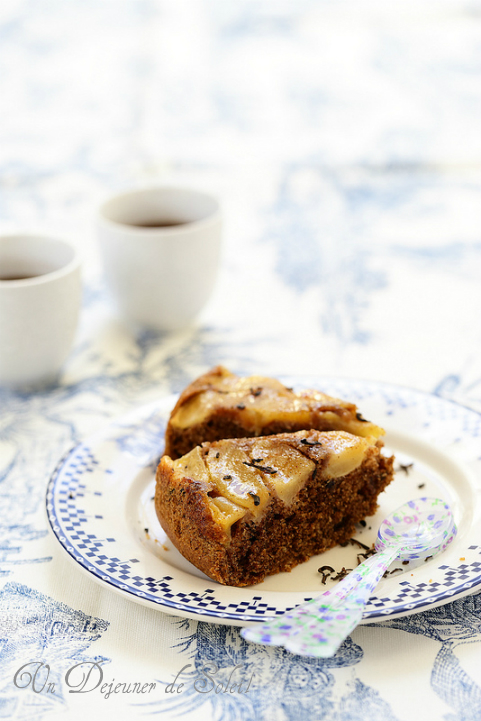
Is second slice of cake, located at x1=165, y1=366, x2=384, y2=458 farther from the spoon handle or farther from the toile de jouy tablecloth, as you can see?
the spoon handle

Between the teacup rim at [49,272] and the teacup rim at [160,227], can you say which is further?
the teacup rim at [160,227]

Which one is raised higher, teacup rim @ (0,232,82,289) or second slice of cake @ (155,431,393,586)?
teacup rim @ (0,232,82,289)

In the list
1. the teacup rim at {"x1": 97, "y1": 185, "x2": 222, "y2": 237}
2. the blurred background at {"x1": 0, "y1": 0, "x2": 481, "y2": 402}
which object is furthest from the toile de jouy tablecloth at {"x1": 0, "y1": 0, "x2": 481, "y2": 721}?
the teacup rim at {"x1": 97, "y1": 185, "x2": 222, "y2": 237}

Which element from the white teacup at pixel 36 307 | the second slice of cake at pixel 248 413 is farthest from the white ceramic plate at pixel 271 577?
the white teacup at pixel 36 307

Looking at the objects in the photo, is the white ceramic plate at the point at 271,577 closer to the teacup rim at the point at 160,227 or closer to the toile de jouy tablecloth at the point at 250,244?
the toile de jouy tablecloth at the point at 250,244

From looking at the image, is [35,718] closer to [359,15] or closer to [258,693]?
[258,693]
